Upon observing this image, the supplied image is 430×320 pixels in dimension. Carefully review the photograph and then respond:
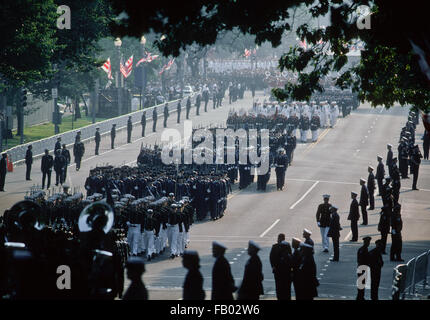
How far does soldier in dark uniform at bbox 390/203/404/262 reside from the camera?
78.6 ft


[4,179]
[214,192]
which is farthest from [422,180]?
[4,179]

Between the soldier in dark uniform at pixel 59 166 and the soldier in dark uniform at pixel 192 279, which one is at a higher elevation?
the soldier in dark uniform at pixel 192 279

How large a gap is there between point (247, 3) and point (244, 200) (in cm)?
1828

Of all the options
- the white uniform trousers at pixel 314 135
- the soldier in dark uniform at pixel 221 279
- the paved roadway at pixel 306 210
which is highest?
the soldier in dark uniform at pixel 221 279

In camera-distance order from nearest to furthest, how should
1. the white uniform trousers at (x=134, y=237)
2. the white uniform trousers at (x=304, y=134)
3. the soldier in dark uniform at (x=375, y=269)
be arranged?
the soldier in dark uniform at (x=375, y=269) < the white uniform trousers at (x=134, y=237) < the white uniform trousers at (x=304, y=134)

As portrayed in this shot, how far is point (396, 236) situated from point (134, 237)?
7.00m

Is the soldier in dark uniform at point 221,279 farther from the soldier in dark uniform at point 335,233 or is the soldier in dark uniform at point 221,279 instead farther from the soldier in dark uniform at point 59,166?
the soldier in dark uniform at point 59,166

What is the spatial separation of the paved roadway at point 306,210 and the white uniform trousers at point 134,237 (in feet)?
2.23

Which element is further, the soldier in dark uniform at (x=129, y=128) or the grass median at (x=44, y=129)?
the grass median at (x=44, y=129)

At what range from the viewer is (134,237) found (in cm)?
2538

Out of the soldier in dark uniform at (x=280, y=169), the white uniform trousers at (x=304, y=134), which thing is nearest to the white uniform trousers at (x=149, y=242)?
the soldier in dark uniform at (x=280, y=169)

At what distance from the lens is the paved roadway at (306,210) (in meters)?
22.6

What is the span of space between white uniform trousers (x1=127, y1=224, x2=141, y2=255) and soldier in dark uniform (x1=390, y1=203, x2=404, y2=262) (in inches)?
268

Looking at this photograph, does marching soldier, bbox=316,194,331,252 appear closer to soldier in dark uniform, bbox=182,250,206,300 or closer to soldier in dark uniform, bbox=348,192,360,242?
soldier in dark uniform, bbox=348,192,360,242
